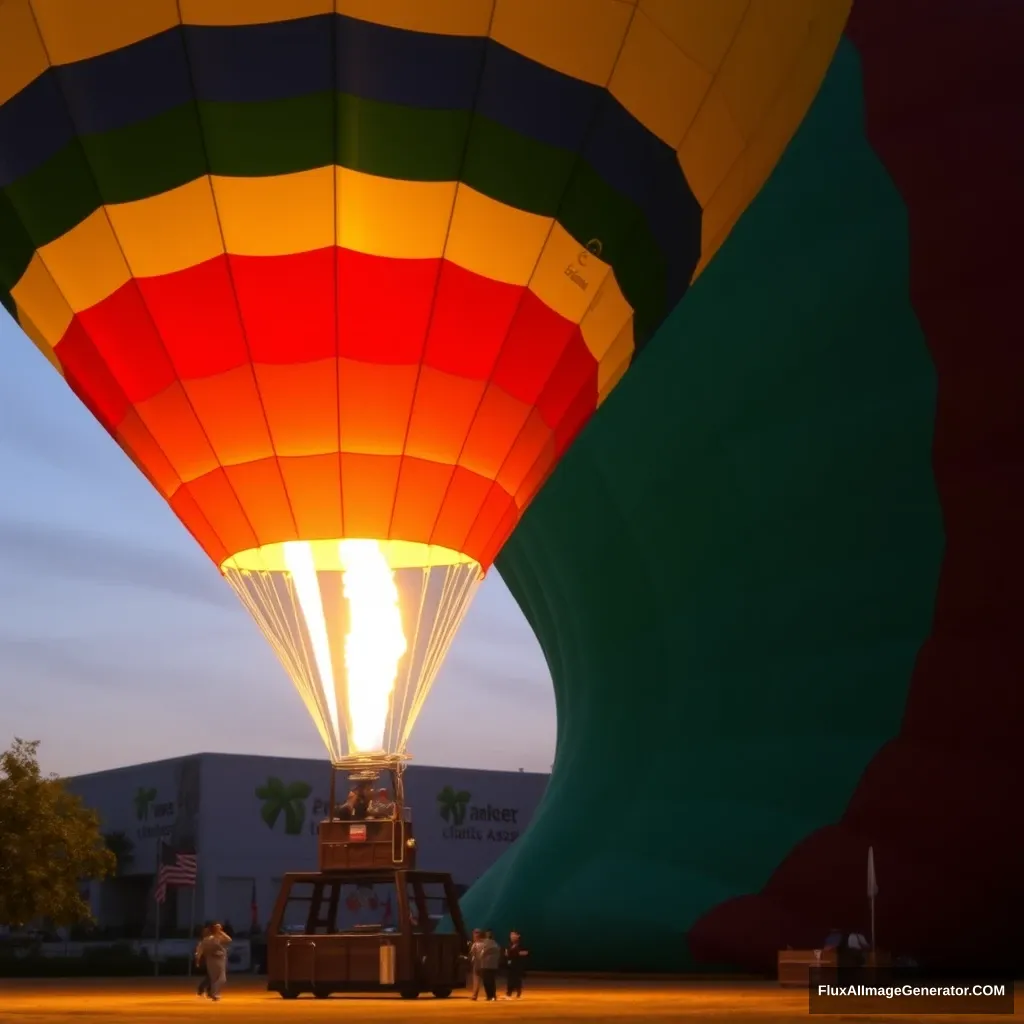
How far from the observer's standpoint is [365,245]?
39.8ft

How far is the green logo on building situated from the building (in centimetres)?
3

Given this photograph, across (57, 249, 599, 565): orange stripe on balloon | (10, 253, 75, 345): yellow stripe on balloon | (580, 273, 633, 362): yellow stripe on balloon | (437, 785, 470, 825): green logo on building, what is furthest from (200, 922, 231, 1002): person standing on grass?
(437, 785, 470, 825): green logo on building

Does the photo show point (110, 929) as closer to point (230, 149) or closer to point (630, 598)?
point (630, 598)

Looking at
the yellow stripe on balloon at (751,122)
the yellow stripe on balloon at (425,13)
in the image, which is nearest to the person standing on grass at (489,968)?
the yellow stripe on balloon at (751,122)

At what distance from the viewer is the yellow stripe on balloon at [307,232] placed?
11930mm

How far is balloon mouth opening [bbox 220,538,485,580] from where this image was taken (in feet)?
43.2

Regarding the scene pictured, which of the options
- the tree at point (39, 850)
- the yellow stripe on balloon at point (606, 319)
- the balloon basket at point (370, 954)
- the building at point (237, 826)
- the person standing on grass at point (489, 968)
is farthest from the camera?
the building at point (237, 826)

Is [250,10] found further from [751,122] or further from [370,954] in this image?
[370,954]

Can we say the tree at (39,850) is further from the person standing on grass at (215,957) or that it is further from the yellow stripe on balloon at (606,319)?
the yellow stripe on balloon at (606,319)

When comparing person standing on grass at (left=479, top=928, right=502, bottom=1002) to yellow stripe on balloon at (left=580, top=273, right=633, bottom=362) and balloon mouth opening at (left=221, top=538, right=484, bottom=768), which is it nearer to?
balloon mouth opening at (left=221, top=538, right=484, bottom=768)

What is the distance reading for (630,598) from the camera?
2094cm

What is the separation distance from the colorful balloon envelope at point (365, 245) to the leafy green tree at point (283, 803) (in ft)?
122

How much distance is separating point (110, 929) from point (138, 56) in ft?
139

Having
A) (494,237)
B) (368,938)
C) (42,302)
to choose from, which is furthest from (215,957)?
(494,237)
